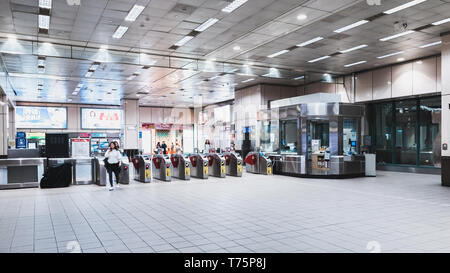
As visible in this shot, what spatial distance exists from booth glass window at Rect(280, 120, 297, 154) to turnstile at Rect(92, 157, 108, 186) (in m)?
6.82

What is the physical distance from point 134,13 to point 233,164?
6.55m

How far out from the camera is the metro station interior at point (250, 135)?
489 centimetres

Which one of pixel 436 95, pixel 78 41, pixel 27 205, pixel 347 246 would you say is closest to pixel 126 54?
pixel 78 41

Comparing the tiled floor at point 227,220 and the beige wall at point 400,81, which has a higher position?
the beige wall at point 400,81

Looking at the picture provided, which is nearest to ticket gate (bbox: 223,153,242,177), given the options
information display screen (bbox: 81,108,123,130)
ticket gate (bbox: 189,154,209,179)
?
ticket gate (bbox: 189,154,209,179)

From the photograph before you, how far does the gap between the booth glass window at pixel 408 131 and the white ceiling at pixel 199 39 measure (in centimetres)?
212

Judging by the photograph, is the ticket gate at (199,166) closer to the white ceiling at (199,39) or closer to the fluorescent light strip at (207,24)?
the white ceiling at (199,39)

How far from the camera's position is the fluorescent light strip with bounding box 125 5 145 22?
786 cm

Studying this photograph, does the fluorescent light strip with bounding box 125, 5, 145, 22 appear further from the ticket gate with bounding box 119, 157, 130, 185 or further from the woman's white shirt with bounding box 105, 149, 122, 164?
the ticket gate with bounding box 119, 157, 130, 185

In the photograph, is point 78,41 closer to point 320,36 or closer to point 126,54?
point 126,54

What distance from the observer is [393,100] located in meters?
14.0

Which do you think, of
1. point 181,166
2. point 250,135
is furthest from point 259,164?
point 250,135

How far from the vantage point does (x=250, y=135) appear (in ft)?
58.4

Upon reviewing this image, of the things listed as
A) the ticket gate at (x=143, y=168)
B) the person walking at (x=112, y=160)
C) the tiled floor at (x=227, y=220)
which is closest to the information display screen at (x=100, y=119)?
the ticket gate at (x=143, y=168)
